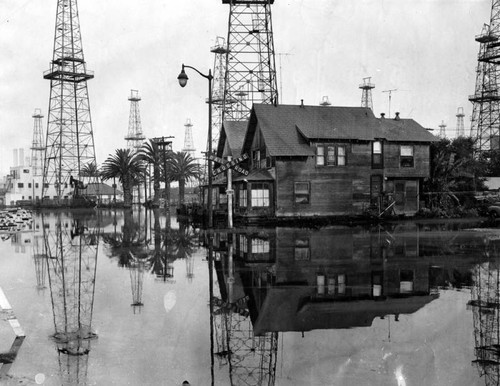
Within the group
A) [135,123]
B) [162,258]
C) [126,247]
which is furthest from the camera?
[135,123]

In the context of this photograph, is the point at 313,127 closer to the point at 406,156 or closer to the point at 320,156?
the point at 320,156

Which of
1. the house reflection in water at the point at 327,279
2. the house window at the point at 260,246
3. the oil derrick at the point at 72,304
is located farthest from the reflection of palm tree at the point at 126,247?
the house window at the point at 260,246

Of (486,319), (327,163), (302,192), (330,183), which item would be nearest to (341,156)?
(327,163)

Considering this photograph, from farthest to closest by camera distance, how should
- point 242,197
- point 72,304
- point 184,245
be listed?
point 242,197, point 184,245, point 72,304

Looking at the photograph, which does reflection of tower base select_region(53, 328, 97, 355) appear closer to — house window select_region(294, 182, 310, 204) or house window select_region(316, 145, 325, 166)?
house window select_region(294, 182, 310, 204)

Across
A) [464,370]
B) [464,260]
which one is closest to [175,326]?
[464,370]

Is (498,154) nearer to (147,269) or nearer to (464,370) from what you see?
(147,269)
